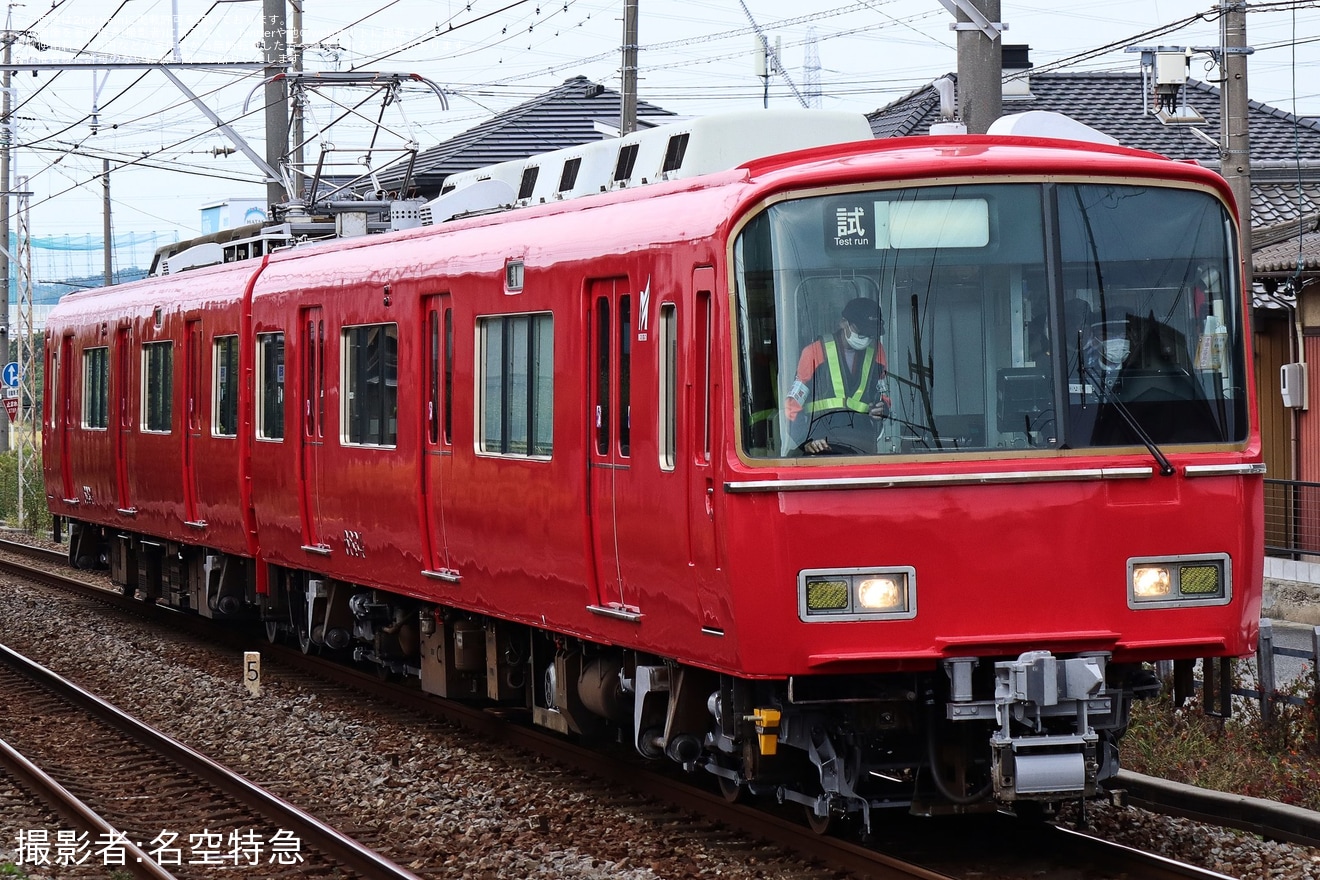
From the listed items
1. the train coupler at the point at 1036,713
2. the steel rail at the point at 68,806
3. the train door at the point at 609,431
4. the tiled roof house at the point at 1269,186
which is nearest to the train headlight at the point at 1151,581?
the train coupler at the point at 1036,713

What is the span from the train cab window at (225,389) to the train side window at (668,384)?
737 centimetres

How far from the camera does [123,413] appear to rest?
1844 cm

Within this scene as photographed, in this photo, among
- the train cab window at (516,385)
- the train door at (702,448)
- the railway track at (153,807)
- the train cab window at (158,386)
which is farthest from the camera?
the train cab window at (158,386)

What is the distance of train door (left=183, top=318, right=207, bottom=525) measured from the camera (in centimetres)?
1598

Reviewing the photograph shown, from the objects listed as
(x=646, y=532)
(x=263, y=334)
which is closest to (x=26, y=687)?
(x=263, y=334)

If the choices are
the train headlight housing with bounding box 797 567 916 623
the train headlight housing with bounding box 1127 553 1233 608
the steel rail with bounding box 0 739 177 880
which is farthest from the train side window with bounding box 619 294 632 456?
the steel rail with bounding box 0 739 177 880

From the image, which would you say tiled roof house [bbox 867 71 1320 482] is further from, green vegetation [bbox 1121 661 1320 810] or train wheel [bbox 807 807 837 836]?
train wheel [bbox 807 807 837 836]

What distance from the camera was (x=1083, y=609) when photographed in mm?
7457

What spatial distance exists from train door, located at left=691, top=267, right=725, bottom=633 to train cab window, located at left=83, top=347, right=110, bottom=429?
40.8 feet

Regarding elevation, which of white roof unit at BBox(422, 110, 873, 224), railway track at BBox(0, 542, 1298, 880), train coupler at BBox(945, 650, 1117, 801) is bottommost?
railway track at BBox(0, 542, 1298, 880)

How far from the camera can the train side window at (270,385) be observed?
45.7 feet

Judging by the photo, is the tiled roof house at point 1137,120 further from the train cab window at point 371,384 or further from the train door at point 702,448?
the train door at point 702,448

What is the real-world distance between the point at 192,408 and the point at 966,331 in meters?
10.0

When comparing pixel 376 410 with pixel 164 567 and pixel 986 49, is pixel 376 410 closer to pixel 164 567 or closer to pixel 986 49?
pixel 986 49
